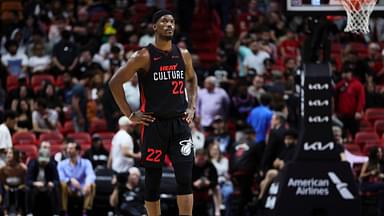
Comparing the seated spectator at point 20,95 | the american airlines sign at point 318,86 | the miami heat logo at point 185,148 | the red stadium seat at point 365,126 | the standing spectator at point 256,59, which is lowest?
the red stadium seat at point 365,126

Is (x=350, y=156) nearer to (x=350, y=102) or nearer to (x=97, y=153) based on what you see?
(x=350, y=102)

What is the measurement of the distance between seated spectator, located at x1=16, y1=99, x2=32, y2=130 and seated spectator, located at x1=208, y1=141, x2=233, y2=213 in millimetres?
3785

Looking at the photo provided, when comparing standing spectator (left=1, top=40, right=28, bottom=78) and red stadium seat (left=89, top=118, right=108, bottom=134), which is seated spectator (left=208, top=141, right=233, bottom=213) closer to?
red stadium seat (left=89, top=118, right=108, bottom=134)

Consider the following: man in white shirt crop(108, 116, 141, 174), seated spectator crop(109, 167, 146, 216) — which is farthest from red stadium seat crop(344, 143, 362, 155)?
seated spectator crop(109, 167, 146, 216)

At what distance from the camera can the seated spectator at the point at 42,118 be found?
2144 centimetres

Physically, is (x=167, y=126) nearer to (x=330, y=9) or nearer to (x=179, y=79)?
(x=179, y=79)

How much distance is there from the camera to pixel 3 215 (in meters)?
17.2

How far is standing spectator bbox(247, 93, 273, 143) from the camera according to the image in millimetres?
20703

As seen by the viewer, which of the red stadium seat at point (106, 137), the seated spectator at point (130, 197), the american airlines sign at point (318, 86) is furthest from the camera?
the red stadium seat at point (106, 137)

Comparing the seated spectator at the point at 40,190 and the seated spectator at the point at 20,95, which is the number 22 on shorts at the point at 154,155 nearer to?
the seated spectator at the point at 40,190

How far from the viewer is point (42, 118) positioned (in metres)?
21.5

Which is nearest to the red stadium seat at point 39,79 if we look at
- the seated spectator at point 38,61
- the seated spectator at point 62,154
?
the seated spectator at point 38,61

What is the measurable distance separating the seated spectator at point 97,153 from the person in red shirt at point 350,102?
469 cm

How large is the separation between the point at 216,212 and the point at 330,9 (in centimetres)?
523
